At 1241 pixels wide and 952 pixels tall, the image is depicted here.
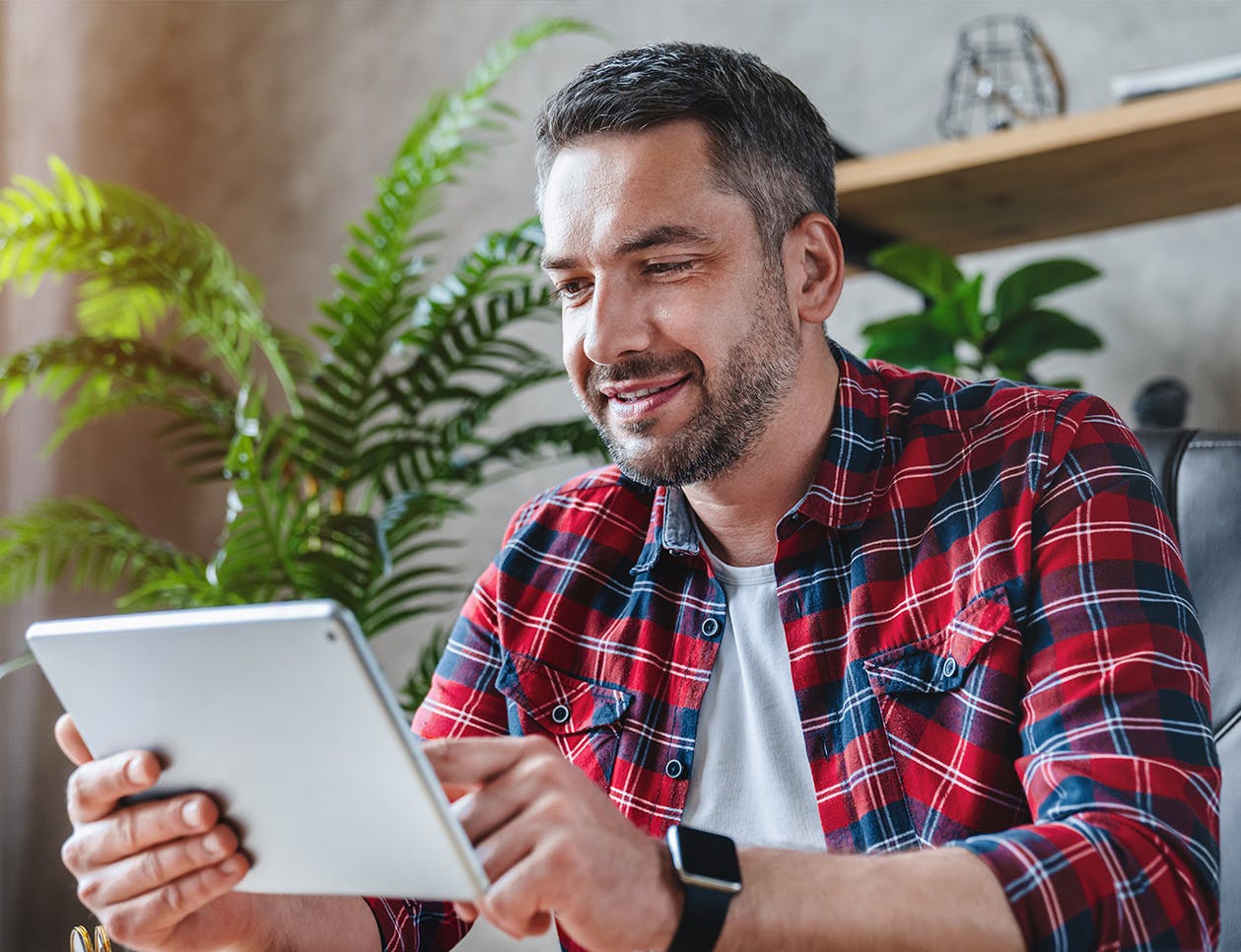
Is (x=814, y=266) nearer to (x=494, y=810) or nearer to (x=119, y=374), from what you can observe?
(x=494, y=810)

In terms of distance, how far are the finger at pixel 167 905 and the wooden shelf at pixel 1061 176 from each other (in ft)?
3.94

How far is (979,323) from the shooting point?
1542mm

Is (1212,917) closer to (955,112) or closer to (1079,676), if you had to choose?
(1079,676)

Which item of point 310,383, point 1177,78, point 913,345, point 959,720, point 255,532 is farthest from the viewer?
point 310,383

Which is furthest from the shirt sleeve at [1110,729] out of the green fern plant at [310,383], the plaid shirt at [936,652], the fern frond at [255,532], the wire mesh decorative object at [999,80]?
the fern frond at [255,532]

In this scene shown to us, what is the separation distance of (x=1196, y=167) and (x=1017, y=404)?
0.71 metres

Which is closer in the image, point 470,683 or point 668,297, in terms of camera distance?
point 668,297

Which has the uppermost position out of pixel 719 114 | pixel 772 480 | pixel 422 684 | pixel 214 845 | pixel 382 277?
pixel 719 114

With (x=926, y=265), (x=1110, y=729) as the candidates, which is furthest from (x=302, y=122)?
(x=1110, y=729)

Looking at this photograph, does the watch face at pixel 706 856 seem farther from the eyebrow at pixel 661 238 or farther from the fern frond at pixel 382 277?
the fern frond at pixel 382 277

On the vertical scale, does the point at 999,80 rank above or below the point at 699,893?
above

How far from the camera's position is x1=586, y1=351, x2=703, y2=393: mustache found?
1109 millimetres

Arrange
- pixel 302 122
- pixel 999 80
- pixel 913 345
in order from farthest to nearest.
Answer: pixel 302 122 → pixel 999 80 → pixel 913 345

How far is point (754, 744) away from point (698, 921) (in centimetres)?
38
